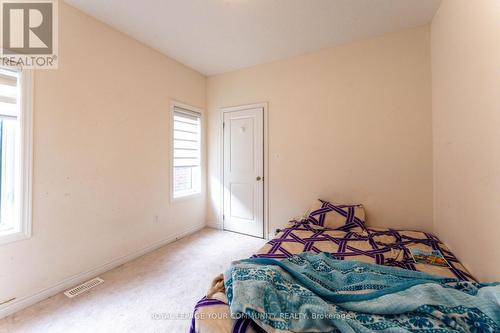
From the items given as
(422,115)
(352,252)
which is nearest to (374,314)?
(352,252)

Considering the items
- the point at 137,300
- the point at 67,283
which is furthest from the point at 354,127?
the point at 67,283

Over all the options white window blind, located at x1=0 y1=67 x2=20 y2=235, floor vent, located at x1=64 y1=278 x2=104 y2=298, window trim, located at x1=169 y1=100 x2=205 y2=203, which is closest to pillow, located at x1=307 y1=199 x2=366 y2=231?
window trim, located at x1=169 y1=100 x2=205 y2=203

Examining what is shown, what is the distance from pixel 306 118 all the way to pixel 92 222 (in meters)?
2.90

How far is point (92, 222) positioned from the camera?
7.30 ft

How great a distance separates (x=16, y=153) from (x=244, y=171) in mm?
2541

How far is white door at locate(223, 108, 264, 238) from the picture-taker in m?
3.31

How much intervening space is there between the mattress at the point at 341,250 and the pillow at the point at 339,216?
73 mm

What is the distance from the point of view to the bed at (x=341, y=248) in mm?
1001

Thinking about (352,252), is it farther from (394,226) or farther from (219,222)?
(219,222)

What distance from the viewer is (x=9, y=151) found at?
1.79 m

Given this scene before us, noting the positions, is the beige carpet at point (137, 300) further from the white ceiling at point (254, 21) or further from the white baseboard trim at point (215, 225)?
the white ceiling at point (254, 21)

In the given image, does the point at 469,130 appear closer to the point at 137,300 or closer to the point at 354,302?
the point at 354,302

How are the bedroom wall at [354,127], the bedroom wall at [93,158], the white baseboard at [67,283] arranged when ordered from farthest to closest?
1. the bedroom wall at [354,127]
2. the bedroom wall at [93,158]
3. the white baseboard at [67,283]

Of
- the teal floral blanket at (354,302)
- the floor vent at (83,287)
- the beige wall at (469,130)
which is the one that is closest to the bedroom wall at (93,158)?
the floor vent at (83,287)
